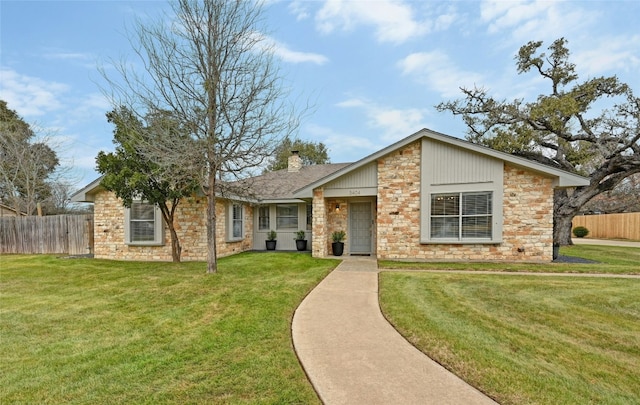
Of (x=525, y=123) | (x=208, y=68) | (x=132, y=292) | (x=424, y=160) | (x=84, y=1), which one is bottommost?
(x=132, y=292)

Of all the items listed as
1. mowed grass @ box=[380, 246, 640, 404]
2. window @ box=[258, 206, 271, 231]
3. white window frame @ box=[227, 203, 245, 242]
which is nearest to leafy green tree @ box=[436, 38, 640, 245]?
mowed grass @ box=[380, 246, 640, 404]

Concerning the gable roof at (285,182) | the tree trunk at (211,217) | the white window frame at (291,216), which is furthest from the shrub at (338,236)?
the tree trunk at (211,217)

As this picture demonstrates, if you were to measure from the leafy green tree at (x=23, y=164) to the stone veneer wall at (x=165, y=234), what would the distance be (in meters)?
11.4

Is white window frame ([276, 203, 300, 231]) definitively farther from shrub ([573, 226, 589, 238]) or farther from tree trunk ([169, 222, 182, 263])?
shrub ([573, 226, 589, 238])

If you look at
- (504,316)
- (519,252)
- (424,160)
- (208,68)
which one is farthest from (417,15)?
(504,316)

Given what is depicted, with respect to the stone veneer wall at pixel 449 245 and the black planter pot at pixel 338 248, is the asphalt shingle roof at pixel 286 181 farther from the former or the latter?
the stone veneer wall at pixel 449 245

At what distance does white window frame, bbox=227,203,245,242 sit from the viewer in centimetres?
1208

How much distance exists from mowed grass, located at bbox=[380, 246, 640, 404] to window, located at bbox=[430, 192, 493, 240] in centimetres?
298

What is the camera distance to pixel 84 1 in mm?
9258

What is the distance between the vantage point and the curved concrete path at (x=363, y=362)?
253 cm

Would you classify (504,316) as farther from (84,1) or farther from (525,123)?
(525,123)

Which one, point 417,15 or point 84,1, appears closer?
point 84,1

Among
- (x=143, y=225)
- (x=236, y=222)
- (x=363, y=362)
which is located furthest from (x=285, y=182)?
(x=363, y=362)

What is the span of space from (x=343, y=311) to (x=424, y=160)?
6.90m
